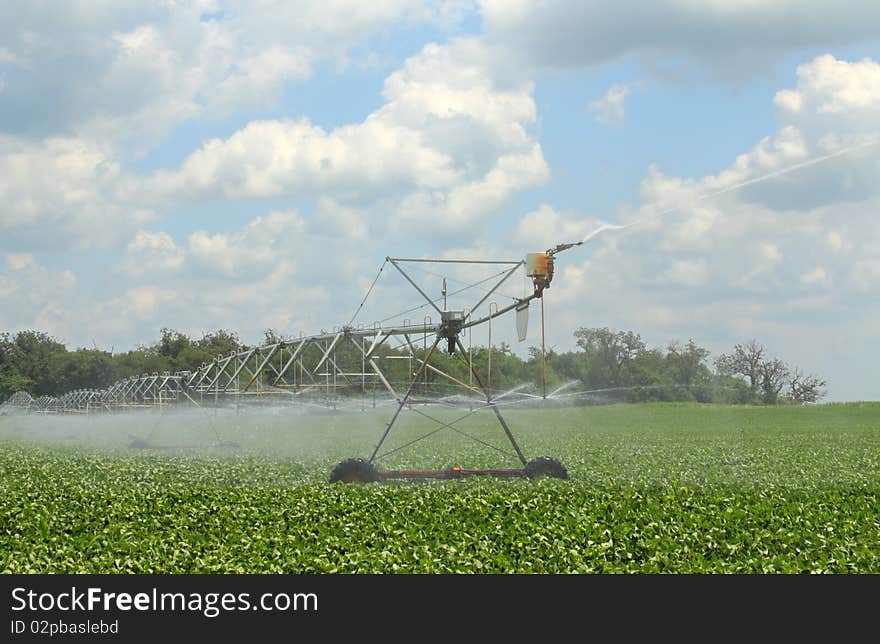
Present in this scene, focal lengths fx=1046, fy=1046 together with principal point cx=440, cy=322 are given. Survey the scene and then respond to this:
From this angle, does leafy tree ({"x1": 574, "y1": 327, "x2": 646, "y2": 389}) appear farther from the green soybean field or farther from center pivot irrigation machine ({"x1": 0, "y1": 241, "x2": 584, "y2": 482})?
the green soybean field

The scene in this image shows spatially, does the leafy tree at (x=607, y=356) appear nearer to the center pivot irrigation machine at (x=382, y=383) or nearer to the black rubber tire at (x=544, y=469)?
the center pivot irrigation machine at (x=382, y=383)

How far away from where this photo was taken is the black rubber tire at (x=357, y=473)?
795 inches

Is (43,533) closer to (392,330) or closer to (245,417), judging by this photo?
(392,330)

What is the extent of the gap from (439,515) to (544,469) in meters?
5.38

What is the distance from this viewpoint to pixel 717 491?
62.3 feet

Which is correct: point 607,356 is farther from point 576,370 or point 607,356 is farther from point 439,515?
point 439,515

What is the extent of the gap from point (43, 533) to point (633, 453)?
21338mm

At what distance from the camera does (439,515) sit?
15.9 meters

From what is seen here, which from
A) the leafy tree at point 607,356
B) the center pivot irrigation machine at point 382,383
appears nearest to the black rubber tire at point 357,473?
the center pivot irrigation machine at point 382,383

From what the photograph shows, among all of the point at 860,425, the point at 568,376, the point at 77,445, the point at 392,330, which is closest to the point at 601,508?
the point at 392,330

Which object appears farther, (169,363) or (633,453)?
(169,363)

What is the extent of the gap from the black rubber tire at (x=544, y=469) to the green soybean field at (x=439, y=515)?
0.32 m

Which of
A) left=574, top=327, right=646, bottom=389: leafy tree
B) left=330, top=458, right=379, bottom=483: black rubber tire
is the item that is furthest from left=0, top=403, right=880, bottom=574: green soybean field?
left=574, top=327, right=646, bottom=389: leafy tree

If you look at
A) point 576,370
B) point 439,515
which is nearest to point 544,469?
point 439,515
